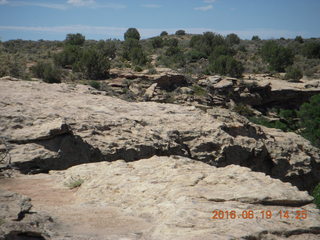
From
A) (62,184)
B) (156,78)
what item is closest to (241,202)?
(62,184)

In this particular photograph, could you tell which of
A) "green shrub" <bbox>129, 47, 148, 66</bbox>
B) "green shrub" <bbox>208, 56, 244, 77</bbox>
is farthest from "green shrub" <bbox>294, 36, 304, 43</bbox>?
"green shrub" <bbox>129, 47, 148, 66</bbox>

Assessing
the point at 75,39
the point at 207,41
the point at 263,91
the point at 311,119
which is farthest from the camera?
the point at 207,41

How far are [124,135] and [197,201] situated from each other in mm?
4505

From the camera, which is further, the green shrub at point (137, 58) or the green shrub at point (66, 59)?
the green shrub at point (137, 58)

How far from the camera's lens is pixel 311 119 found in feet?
87.1

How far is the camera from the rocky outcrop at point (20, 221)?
3.92 m

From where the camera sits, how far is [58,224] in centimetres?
459

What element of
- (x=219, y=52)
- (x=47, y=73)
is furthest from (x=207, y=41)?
(x=47, y=73)

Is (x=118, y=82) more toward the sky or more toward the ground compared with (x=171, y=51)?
more toward the ground

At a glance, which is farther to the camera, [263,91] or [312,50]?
[312,50]

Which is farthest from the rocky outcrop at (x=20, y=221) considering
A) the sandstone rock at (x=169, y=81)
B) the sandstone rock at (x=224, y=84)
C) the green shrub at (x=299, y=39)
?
the green shrub at (x=299, y=39)

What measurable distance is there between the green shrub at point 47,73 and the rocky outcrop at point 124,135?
12823 millimetres
